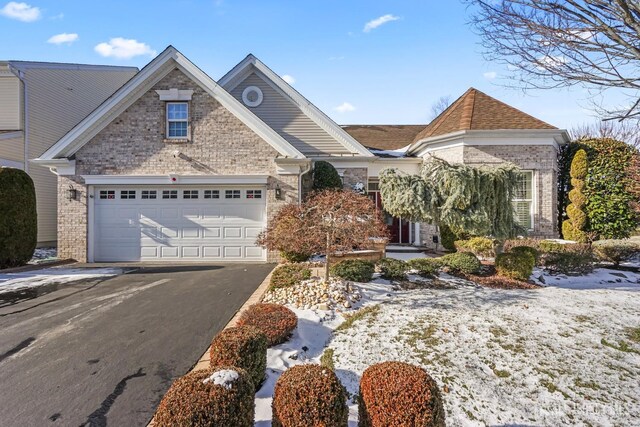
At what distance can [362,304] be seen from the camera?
5656 mm

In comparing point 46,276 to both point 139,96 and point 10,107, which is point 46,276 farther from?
point 10,107

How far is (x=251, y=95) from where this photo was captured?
45.1 feet

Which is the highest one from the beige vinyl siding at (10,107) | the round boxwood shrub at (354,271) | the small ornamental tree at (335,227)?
the beige vinyl siding at (10,107)

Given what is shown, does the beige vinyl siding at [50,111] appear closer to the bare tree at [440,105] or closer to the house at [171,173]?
the house at [171,173]

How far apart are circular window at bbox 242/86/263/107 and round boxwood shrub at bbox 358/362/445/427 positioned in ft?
42.3

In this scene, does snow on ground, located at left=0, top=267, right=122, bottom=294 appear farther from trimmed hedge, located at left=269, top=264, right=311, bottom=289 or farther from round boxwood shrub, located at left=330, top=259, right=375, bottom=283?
round boxwood shrub, located at left=330, top=259, right=375, bottom=283

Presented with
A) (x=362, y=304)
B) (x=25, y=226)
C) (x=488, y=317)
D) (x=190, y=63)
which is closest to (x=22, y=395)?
(x=362, y=304)

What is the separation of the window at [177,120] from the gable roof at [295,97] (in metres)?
3.43

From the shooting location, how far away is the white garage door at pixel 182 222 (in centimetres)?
1051

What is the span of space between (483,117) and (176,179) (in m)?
10.8

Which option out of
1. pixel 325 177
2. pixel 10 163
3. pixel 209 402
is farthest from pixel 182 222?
pixel 209 402

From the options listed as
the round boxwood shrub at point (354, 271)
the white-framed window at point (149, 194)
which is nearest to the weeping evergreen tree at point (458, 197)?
the round boxwood shrub at point (354, 271)

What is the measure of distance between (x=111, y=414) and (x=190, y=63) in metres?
9.78

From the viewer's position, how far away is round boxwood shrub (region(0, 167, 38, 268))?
9.16 meters
